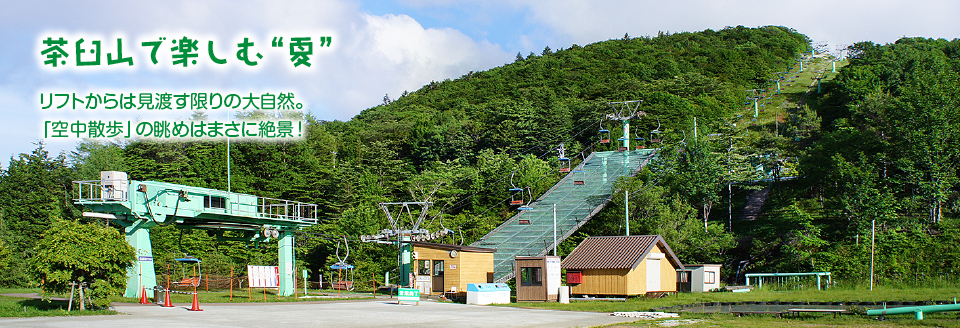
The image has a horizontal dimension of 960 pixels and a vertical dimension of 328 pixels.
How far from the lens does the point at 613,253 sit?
32094 mm

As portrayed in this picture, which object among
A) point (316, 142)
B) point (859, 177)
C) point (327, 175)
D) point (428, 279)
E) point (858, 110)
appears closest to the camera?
point (428, 279)

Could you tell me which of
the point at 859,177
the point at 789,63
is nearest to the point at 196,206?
the point at 859,177

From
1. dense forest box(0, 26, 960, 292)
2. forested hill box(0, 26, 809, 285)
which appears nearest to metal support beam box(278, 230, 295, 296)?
forested hill box(0, 26, 809, 285)

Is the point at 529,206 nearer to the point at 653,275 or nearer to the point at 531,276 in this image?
the point at 653,275

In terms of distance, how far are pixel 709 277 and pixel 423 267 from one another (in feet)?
47.4

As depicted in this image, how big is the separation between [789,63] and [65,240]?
429ft

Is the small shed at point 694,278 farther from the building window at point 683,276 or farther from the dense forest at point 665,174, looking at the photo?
the dense forest at point 665,174

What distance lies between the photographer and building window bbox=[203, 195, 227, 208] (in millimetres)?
32969

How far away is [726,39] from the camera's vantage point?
152 m

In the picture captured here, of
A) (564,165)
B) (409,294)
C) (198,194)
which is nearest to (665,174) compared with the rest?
(564,165)

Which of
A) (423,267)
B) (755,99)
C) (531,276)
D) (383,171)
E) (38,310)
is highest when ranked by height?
(755,99)

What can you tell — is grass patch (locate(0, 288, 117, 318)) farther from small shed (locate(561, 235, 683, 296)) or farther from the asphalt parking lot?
small shed (locate(561, 235, 683, 296))

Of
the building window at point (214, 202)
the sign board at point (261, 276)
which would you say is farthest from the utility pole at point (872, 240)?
the building window at point (214, 202)

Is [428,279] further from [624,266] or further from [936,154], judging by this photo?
[936,154]
